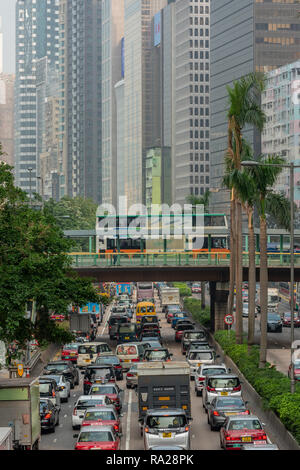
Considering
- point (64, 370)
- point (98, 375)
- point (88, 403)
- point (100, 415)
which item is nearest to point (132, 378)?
point (98, 375)

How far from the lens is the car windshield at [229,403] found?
32.1 m

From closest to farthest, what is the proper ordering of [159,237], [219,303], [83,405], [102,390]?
[83,405] < [102,390] < [159,237] < [219,303]

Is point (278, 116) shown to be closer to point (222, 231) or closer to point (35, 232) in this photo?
point (222, 231)

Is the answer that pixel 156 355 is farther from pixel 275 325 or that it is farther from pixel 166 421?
pixel 275 325

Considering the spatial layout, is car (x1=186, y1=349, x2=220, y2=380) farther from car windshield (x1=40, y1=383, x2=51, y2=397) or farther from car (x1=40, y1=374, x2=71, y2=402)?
car windshield (x1=40, y1=383, x2=51, y2=397)

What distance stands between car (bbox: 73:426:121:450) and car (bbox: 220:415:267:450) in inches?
132

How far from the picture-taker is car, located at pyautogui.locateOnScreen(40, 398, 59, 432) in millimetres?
33500

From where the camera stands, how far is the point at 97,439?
2577 centimetres

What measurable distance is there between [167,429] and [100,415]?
131 inches

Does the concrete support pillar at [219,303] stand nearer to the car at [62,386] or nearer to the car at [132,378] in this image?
the car at [132,378]

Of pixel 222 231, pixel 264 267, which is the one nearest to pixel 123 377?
pixel 264 267

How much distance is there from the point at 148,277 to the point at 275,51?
13302cm

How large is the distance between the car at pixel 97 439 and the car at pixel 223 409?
6.60m

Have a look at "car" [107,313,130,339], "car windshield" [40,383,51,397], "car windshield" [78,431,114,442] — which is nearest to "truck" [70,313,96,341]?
"car" [107,313,130,339]
